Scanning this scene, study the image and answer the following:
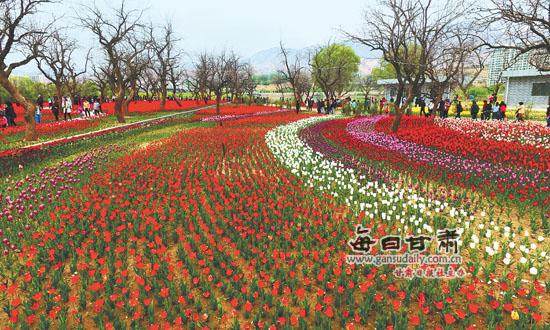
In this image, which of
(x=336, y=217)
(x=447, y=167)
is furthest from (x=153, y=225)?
(x=447, y=167)

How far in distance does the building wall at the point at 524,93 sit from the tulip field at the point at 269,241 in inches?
1164

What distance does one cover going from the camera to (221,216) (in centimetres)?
621

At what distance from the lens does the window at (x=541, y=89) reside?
113ft

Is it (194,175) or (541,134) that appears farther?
(541,134)

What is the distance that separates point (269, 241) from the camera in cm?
586

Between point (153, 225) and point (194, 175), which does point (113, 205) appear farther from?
point (194, 175)

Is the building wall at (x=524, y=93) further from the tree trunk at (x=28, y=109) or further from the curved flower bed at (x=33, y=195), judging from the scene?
the tree trunk at (x=28, y=109)

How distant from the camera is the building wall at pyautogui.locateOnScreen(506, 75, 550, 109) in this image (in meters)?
35.2

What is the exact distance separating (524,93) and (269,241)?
137 ft

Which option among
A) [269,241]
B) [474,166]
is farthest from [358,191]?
[474,166]

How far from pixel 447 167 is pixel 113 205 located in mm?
9183

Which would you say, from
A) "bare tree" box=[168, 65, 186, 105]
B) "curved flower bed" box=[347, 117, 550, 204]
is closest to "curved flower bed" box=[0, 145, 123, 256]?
"curved flower bed" box=[347, 117, 550, 204]

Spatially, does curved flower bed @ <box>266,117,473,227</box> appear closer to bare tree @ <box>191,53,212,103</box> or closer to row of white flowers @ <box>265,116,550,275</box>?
row of white flowers @ <box>265,116,550,275</box>

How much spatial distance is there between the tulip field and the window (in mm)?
29452
